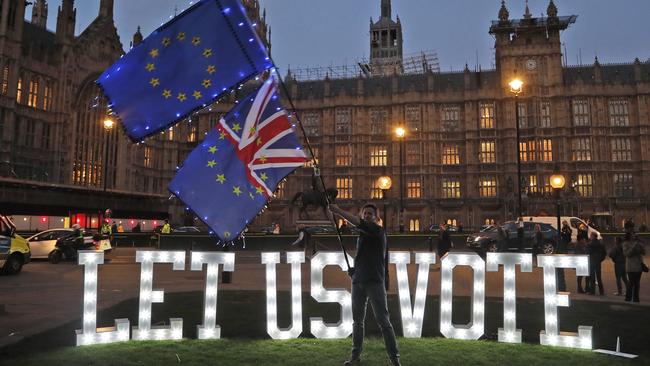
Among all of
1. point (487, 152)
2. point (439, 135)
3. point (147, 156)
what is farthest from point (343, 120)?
point (147, 156)

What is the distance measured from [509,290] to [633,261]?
6.18 m

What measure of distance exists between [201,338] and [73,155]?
147ft

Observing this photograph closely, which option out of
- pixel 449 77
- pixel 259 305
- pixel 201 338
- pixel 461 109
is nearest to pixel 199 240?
pixel 259 305

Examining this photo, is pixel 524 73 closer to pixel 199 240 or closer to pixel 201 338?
pixel 199 240

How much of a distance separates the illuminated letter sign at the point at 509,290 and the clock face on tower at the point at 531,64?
48764mm

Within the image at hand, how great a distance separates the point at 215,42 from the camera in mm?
7508

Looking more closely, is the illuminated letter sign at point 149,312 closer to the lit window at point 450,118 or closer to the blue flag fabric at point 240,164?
the blue flag fabric at point 240,164

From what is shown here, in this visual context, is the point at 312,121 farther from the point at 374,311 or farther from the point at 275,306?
the point at 374,311

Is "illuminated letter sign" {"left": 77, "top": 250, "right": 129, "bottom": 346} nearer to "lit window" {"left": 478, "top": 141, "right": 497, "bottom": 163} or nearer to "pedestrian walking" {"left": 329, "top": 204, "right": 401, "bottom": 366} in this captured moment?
"pedestrian walking" {"left": 329, "top": 204, "right": 401, "bottom": 366}

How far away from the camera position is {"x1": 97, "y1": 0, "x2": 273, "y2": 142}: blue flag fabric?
23.9 ft

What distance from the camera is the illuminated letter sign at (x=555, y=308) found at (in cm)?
677

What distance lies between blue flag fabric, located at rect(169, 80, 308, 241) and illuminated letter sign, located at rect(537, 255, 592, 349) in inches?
165

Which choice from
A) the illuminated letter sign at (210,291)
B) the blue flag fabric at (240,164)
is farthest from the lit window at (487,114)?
the illuminated letter sign at (210,291)

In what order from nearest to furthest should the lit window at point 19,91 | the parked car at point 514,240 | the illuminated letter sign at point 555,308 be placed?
1. the illuminated letter sign at point 555,308
2. the parked car at point 514,240
3. the lit window at point 19,91
